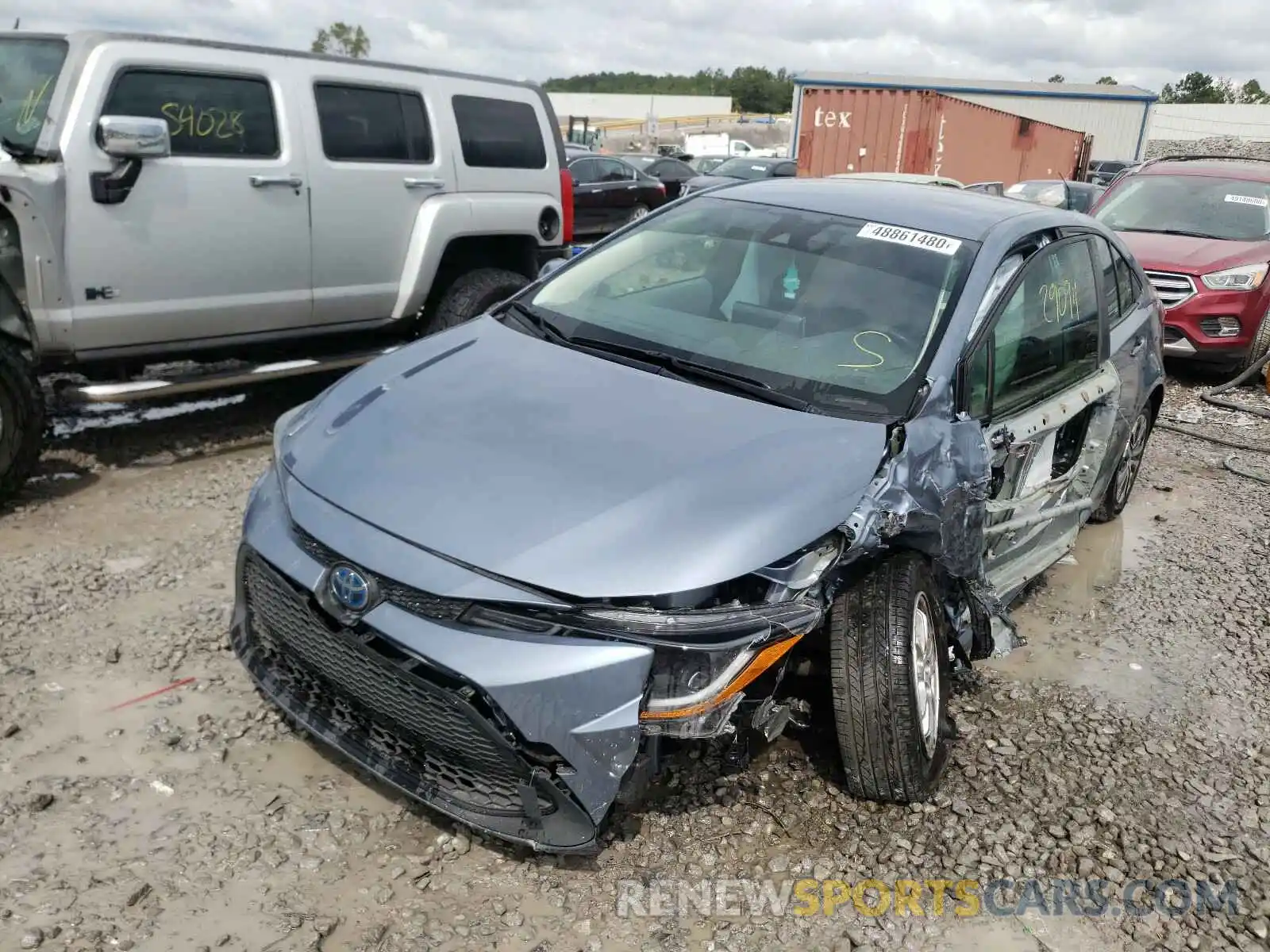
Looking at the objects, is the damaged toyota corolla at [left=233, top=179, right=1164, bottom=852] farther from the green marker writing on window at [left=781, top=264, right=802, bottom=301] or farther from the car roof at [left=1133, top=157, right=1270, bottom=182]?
the car roof at [left=1133, top=157, right=1270, bottom=182]

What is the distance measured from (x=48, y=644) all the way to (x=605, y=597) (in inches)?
92.0

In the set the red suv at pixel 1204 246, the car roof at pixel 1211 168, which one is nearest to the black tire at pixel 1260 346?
the red suv at pixel 1204 246

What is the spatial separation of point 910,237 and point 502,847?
240cm

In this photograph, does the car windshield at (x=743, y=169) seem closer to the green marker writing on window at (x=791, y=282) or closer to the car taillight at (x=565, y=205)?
the car taillight at (x=565, y=205)

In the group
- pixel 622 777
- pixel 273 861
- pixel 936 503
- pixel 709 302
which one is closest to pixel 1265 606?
pixel 936 503

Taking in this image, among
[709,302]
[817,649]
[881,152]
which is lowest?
[881,152]

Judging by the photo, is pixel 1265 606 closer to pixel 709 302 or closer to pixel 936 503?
pixel 936 503

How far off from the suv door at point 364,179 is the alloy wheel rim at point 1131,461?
4.18 metres

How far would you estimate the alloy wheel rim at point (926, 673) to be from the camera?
117 inches

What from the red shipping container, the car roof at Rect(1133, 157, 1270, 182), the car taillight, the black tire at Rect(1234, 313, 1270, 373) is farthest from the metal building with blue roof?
the car taillight

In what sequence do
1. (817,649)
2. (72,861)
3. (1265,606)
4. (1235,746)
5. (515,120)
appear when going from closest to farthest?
(72,861)
(817,649)
(1235,746)
(1265,606)
(515,120)

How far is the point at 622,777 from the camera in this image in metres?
2.43

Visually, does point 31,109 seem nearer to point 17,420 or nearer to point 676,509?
point 17,420

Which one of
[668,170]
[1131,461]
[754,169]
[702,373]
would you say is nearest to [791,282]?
[702,373]
